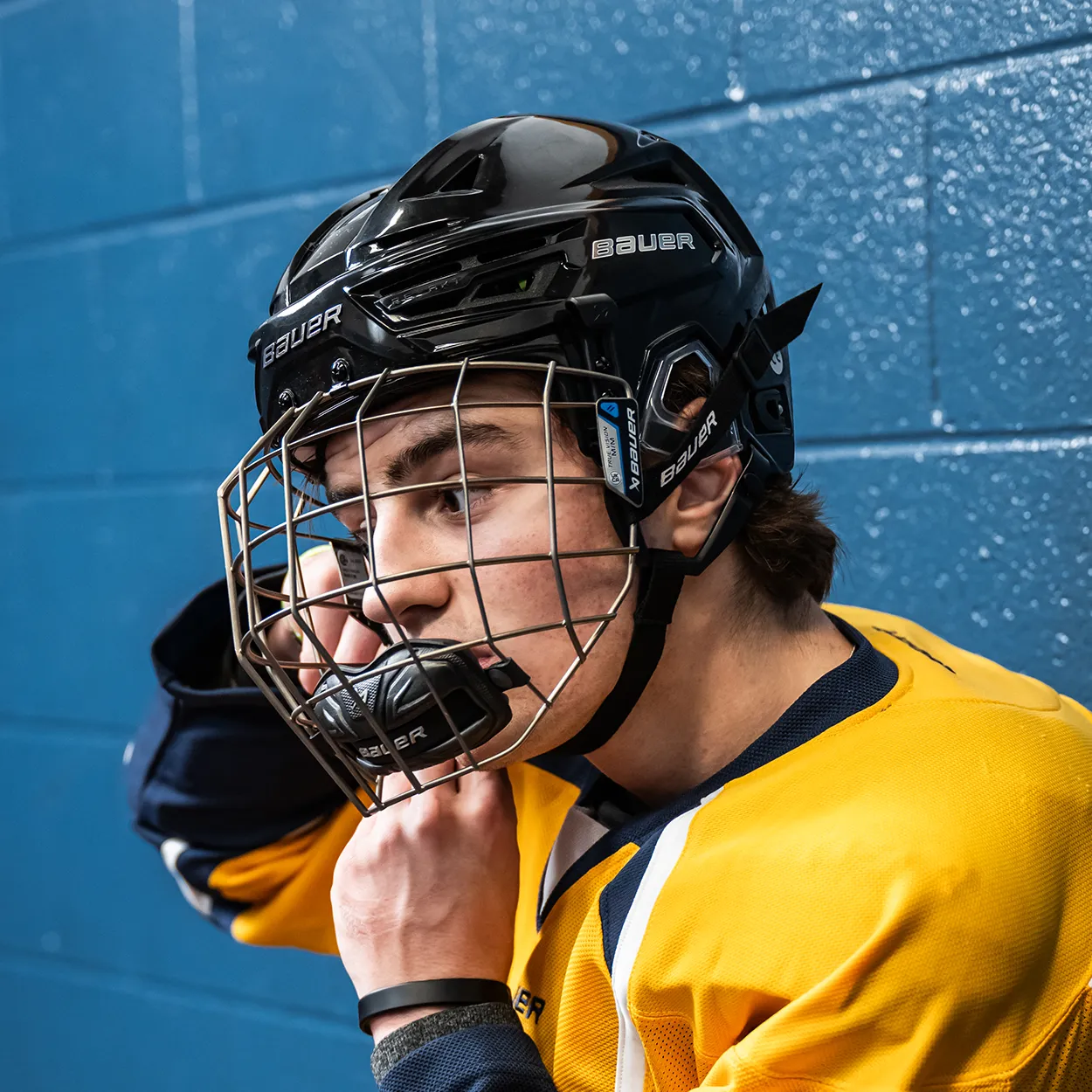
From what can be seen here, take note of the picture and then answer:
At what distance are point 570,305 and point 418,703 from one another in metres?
0.35

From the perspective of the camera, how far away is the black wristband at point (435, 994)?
1084mm

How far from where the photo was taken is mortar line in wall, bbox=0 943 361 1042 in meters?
2.19

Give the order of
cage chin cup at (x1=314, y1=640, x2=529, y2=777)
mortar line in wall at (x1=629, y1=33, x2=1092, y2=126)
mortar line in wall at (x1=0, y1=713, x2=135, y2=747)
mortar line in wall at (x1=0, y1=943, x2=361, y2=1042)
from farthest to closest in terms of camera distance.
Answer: mortar line in wall at (x1=0, y1=713, x2=135, y2=747) < mortar line in wall at (x1=0, y1=943, x2=361, y2=1042) < mortar line in wall at (x1=629, y1=33, x2=1092, y2=126) < cage chin cup at (x1=314, y1=640, x2=529, y2=777)

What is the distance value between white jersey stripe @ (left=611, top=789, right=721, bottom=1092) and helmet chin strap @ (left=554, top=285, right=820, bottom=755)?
130 mm

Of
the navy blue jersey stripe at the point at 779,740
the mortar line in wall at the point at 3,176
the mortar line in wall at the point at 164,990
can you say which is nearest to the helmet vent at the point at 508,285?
the navy blue jersey stripe at the point at 779,740

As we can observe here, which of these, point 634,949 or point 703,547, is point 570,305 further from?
point 634,949

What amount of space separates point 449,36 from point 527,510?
115cm

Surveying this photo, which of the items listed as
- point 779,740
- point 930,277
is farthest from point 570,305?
point 930,277

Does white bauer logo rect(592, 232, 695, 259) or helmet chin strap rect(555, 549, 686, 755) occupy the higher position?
white bauer logo rect(592, 232, 695, 259)

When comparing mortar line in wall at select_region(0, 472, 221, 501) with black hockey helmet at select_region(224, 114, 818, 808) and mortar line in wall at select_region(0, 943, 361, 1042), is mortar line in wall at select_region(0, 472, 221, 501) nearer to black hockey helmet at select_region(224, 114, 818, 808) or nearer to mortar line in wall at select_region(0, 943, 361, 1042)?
mortar line in wall at select_region(0, 943, 361, 1042)

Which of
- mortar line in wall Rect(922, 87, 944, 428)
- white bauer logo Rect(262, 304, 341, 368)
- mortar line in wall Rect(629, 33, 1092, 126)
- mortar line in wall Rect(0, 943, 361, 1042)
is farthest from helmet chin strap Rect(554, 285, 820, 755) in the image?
mortar line in wall Rect(0, 943, 361, 1042)

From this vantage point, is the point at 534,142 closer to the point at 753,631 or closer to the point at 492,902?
the point at 753,631

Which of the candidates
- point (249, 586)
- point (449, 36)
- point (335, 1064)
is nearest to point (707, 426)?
point (249, 586)

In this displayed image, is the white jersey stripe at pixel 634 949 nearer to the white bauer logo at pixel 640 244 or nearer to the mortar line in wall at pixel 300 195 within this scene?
the white bauer logo at pixel 640 244
